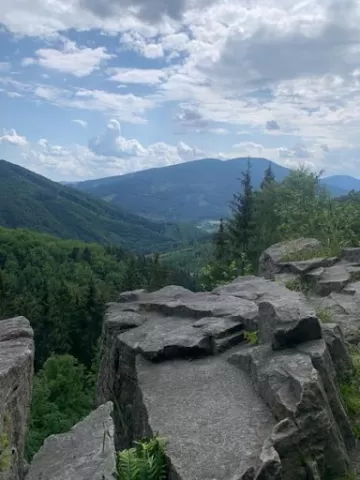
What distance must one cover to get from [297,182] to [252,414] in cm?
3852

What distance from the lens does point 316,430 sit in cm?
830

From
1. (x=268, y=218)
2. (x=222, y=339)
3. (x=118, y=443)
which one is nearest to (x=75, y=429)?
(x=118, y=443)

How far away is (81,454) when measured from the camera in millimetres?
7871

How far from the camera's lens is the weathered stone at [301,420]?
7930 millimetres

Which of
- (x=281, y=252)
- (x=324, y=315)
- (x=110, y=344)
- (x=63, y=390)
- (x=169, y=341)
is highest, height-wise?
(x=281, y=252)

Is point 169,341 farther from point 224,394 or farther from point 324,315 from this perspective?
point 324,315

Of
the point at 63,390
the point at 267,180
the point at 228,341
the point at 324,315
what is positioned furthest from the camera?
the point at 63,390

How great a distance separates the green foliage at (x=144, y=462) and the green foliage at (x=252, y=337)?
4.26 m

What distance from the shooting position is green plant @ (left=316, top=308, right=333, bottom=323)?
12.9 m

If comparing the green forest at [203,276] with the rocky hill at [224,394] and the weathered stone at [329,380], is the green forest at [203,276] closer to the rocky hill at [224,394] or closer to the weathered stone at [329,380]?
the rocky hill at [224,394]

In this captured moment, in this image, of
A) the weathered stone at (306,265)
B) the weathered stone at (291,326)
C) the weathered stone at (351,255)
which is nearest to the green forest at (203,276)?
the weathered stone at (351,255)

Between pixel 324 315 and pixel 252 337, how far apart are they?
209 centimetres

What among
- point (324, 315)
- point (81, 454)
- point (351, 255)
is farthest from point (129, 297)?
point (81, 454)

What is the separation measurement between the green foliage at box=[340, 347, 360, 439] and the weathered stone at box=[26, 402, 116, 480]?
4.36 m
